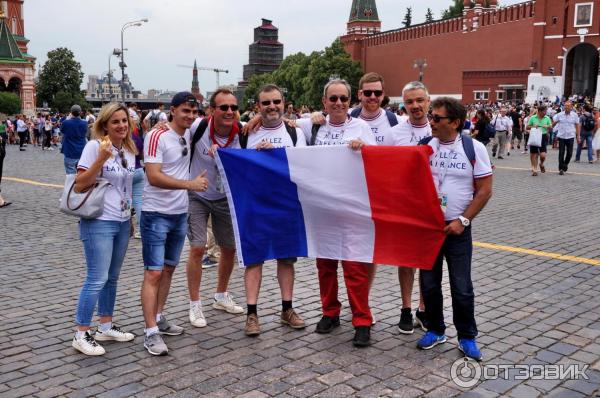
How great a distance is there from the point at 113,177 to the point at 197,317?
4.49ft

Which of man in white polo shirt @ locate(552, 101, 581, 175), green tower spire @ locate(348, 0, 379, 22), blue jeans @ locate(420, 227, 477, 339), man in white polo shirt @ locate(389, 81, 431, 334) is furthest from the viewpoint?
green tower spire @ locate(348, 0, 379, 22)

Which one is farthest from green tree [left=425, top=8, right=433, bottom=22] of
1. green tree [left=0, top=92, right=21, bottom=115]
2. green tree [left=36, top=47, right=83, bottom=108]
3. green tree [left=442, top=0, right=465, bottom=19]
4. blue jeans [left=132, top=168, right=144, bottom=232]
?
blue jeans [left=132, top=168, right=144, bottom=232]

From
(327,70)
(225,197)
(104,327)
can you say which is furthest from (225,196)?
(327,70)

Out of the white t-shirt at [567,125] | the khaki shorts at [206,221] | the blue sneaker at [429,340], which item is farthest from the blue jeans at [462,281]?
the white t-shirt at [567,125]

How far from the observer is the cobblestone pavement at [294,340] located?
4.03 metres

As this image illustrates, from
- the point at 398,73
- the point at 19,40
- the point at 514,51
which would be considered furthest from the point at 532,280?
the point at 19,40

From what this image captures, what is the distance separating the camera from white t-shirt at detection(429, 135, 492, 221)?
4379mm

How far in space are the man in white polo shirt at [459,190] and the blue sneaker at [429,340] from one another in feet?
0.67

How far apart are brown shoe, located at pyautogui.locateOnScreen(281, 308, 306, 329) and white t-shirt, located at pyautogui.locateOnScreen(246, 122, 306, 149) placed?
4.28 ft

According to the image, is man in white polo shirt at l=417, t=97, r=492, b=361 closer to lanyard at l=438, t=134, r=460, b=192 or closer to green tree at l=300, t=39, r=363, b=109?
lanyard at l=438, t=134, r=460, b=192

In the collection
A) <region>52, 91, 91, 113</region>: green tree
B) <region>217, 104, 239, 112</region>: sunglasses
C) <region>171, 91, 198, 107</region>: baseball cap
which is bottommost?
<region>217, 104, 239, 112</region>: sunglasses

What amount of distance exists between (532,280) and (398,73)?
215ft

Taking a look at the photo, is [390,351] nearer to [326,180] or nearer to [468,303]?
[468,303]

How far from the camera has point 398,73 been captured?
69.8m
